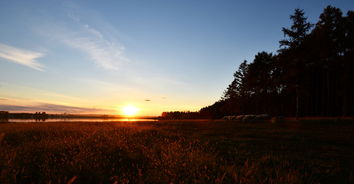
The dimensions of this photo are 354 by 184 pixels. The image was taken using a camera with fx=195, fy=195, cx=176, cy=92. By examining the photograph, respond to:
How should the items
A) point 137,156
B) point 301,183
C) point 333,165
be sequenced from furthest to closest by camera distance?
point 333,165
point 137,156
point 301,183

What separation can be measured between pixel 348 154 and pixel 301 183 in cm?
554

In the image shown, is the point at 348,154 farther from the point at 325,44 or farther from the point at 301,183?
the point at 325,44

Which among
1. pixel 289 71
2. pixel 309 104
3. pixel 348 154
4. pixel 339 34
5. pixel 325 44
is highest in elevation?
pixel 339 34

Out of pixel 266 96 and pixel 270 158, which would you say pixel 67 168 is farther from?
pixel 266 96

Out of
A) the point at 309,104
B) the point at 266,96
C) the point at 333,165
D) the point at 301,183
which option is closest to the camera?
the point at 301,183

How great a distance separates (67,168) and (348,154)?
352 inches

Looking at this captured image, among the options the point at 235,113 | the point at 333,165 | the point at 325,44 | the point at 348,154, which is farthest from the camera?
the point at 235,113

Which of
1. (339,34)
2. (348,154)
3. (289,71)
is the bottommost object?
(348,154)

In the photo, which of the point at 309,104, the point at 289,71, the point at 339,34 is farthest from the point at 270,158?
the point at 309,104

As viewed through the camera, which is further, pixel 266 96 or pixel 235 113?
pixel 235 113

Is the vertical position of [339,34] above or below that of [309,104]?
above

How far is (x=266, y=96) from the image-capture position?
44812mm

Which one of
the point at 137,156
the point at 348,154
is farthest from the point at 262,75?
the point at 137,156

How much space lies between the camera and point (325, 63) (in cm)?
3027
